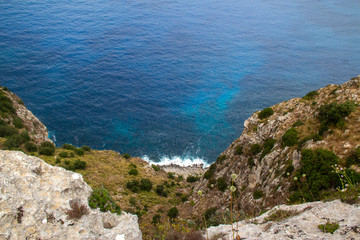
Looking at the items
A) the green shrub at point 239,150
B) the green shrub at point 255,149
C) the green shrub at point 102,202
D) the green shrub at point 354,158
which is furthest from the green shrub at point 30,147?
the green shrub at point 354,158

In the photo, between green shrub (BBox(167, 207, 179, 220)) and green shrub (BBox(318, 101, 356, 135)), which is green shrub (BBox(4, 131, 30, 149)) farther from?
green shrub (BBox(318, 101, 356, 135))

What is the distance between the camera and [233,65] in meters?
125

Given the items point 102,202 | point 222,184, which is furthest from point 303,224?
point 222,184

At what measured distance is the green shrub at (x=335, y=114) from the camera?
28422mm

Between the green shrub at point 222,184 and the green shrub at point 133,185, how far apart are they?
48.9 ft

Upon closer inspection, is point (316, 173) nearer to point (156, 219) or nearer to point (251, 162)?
point (251, 162)

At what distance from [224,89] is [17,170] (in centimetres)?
9813

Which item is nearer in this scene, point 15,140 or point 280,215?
point 280,215

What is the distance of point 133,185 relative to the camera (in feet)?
150

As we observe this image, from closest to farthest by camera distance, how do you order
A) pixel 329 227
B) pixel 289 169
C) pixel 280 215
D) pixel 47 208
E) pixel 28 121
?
1. pixel 329 227
2. pixel 280 215
3. pixel 47 208
4. pixel 289 169
5. pixel 28 121

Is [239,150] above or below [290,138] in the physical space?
below

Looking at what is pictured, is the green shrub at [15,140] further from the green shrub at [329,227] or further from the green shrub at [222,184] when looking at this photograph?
the green shrub at [329,227]

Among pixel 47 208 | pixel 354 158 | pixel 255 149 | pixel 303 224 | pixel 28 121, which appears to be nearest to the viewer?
pixel 303 224

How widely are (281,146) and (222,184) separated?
39.7 feet
